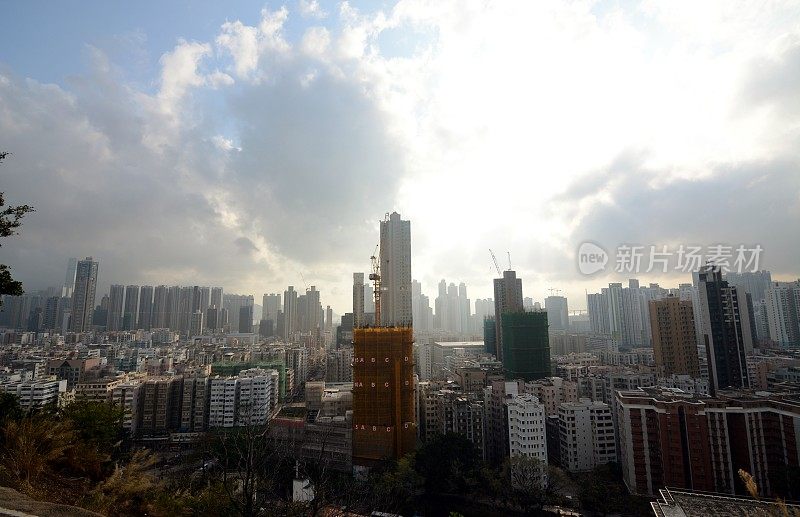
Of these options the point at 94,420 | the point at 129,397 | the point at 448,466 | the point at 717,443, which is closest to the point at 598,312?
the point at 717,443

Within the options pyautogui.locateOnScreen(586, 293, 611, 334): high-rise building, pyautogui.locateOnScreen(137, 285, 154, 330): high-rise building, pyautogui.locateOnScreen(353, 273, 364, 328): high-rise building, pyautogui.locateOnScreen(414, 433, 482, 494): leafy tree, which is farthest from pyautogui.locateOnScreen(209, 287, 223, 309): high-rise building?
pyautogui.locateOnScreen(414, 433, 482, 494): leafy tree

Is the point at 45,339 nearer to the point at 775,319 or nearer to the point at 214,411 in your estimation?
the point at 214,411

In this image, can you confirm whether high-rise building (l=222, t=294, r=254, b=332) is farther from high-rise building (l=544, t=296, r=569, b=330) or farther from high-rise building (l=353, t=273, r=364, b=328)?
high-rise building (l=544, t=296, r=569, b=330)

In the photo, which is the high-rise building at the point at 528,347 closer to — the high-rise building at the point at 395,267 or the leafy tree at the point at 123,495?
the high-rise building at the point at 395,267

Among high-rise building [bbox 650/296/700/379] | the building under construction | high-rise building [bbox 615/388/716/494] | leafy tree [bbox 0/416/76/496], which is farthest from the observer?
high-rise building [bbox 650/296/700/379]

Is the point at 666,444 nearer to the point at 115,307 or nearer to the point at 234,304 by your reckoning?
the point at 115,307

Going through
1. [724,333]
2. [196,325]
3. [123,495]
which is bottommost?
[123,495]

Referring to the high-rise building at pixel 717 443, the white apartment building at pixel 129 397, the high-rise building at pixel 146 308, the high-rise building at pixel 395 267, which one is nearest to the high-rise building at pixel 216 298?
the high-rise building at pixel 146 308
